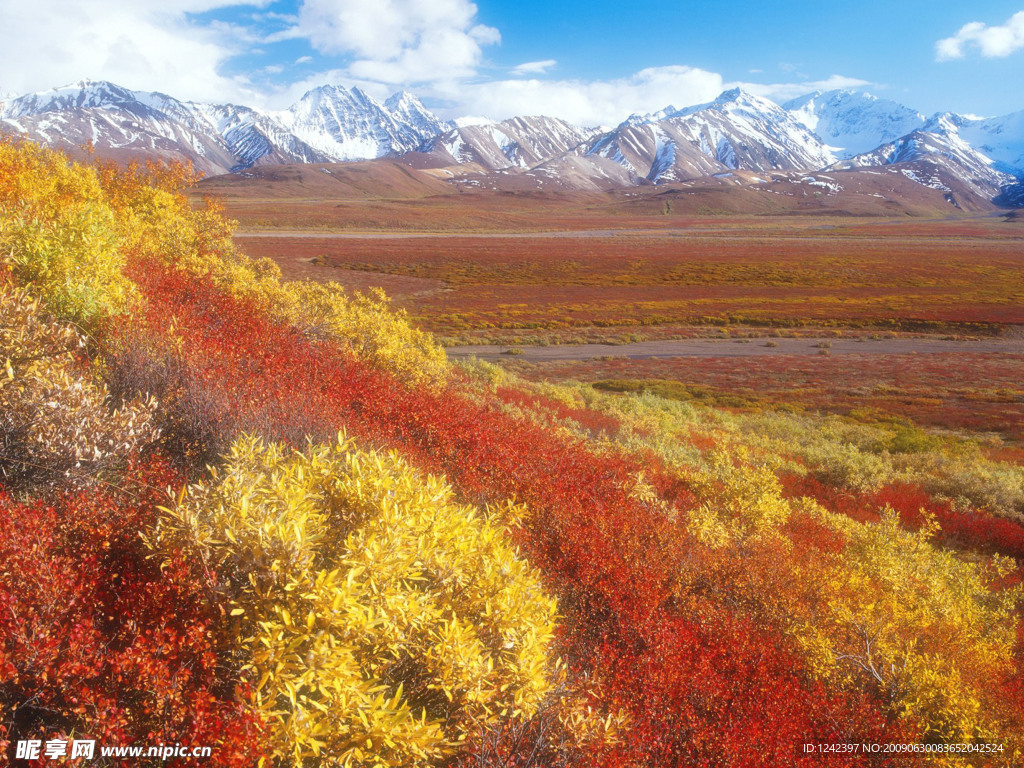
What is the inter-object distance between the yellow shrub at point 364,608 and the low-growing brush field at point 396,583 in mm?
23

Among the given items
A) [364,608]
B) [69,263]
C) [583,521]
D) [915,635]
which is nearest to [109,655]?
[364,608]

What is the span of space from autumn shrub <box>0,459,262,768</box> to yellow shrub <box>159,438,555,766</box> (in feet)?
0.67

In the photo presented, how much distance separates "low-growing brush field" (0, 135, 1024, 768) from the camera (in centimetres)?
283

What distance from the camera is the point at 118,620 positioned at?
10.9 feet

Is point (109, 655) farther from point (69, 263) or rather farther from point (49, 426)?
point (69, 263)

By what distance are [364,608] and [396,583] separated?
16.2 inches

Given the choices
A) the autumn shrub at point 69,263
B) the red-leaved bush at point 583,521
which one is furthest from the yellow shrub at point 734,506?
the autumn shrub at point 69,263

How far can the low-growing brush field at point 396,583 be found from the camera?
9.29 ft

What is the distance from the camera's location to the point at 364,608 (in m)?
2.78

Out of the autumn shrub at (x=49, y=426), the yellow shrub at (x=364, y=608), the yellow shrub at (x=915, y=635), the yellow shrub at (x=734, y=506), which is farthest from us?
the yellow shrub at (x=734, y=506)

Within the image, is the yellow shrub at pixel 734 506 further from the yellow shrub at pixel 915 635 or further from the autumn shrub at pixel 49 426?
the autumn shrub at pixel 49 426

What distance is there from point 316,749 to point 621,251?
Answer: 95835 millimetres

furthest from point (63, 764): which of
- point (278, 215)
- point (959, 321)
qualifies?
point (278, 215)

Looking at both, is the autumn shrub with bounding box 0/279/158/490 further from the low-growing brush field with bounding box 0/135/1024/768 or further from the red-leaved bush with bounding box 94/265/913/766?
the red-leaved bush with bounding box 94/265/913/766
